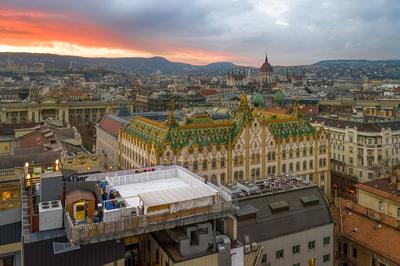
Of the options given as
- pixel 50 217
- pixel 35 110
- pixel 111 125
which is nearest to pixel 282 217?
pixel 50 217

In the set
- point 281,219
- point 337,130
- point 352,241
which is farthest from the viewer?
point 337,130

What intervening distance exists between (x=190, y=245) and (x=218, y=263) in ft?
10.3

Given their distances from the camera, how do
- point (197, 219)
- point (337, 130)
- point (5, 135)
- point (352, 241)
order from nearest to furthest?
1. point (197, 219)
2. point (352, 241)
3. point (5, 135)
4. point (337, 130)

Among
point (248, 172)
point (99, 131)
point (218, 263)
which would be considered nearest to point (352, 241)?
point (218, 263)

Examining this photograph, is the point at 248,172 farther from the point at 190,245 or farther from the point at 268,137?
the point at 190,245

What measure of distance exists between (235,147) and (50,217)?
185ft

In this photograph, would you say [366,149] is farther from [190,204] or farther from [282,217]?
[190,204]

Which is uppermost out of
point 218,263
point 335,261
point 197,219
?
point 197,219

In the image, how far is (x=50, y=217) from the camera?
34.1 meters

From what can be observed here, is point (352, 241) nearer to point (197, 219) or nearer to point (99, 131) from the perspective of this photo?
point (197, 219)

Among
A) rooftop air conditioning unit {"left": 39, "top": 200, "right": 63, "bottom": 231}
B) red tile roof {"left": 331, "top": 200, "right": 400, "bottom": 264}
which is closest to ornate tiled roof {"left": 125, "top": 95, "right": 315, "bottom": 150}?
red tile roof {"left": 331, "top": 200, "right": 400, "bottom": 264}

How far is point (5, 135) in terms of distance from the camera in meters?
112

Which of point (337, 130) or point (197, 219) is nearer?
point (197, 219)

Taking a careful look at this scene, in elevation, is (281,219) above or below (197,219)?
below
